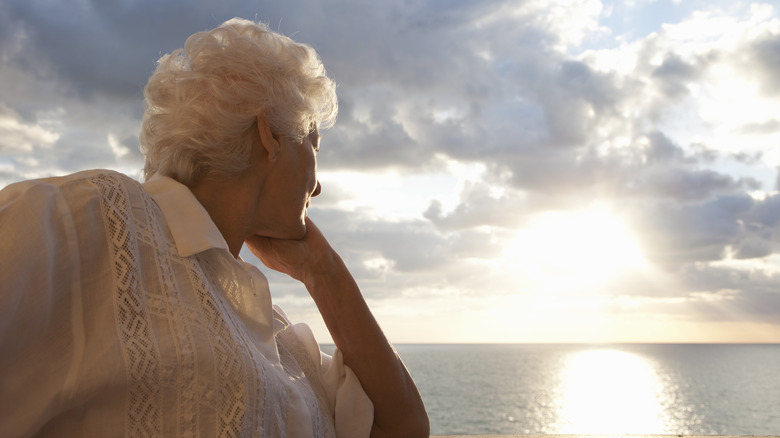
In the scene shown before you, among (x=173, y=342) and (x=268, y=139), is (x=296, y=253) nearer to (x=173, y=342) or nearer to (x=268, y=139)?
(x=268, y=139)

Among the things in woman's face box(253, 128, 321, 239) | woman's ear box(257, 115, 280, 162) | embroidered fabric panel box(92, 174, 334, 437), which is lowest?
embroidered fabric panel box(92, 174, 334, 437)

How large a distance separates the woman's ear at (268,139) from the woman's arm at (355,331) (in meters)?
0.38

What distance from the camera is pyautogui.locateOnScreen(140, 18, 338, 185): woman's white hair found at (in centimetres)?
160

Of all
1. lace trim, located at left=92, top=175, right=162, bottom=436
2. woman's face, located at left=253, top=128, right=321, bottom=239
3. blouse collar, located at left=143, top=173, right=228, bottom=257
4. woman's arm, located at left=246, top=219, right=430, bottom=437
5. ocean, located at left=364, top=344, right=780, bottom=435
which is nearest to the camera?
lace trim, located at left=92, top=175, right=162, bottom=436

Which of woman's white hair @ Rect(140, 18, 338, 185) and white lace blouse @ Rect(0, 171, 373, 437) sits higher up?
woman's white hair @ Rect(140, 18, 338, 185)

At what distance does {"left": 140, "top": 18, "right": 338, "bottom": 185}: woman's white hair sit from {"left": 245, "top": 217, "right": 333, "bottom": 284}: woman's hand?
1.30 ft

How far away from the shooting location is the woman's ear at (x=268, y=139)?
1.66 m

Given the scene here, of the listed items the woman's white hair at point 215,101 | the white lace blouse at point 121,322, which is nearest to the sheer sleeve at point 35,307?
the white lace blouse at point 121,322

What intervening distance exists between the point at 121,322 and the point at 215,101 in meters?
0.63

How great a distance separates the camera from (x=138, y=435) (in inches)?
48.0

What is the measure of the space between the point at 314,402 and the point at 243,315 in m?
0.37

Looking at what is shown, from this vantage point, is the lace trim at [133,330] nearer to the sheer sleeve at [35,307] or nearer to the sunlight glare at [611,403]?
the sheer sleeve at [35,307]

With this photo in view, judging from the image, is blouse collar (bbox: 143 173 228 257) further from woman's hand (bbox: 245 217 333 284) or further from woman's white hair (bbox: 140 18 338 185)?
woman's hand (bbox: 245 217 333 284)

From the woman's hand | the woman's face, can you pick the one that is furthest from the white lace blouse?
the woman's hand
